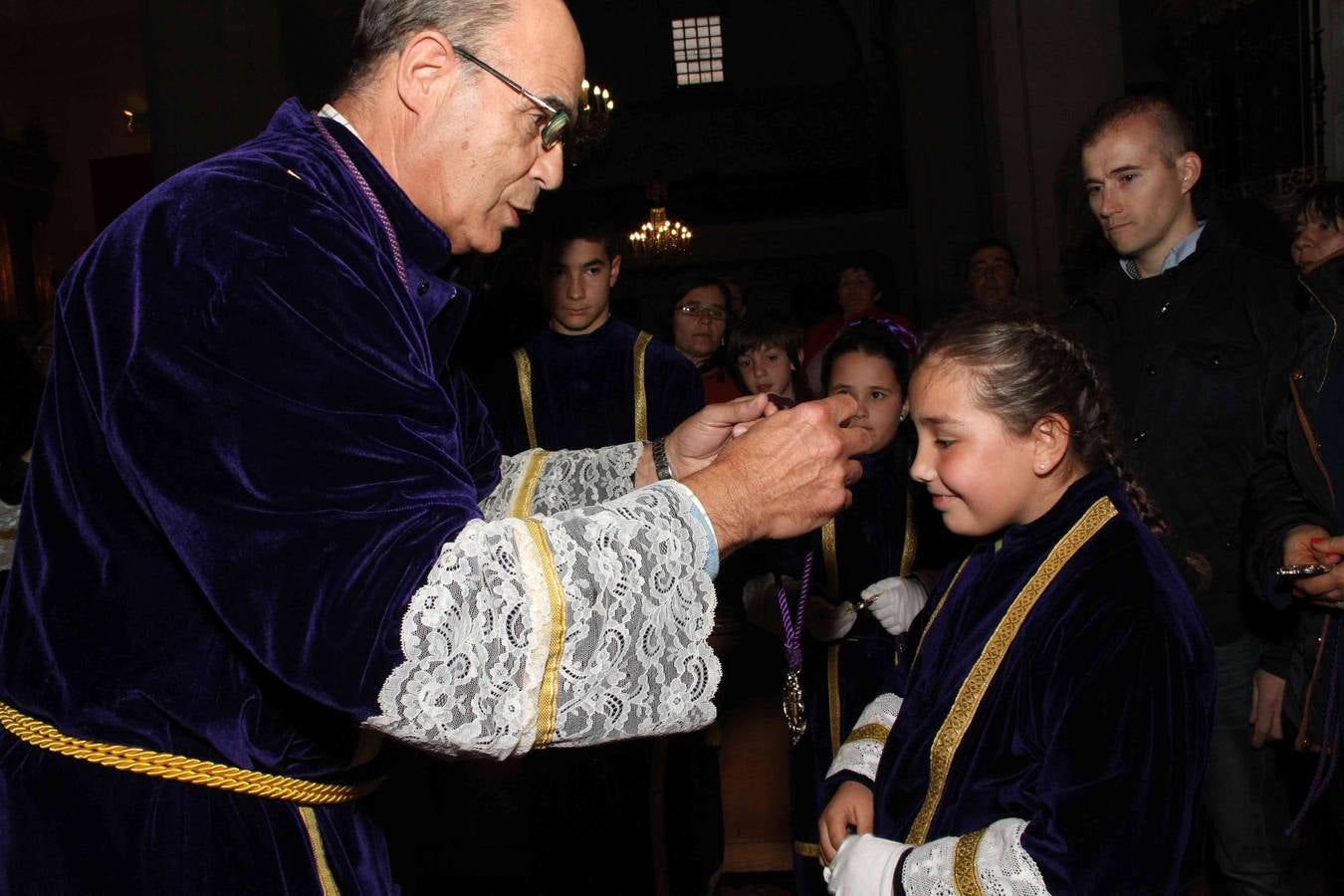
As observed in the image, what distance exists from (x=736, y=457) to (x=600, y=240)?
9.75 ft

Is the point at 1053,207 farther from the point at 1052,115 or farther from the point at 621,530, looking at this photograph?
the point at 621,530

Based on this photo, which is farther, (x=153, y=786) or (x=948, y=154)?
(x=948, y=154)

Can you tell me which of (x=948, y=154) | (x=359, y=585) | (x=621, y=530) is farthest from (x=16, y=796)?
(x=948, y=154)

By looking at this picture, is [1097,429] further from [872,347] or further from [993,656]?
[872,347]

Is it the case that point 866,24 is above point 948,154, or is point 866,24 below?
above

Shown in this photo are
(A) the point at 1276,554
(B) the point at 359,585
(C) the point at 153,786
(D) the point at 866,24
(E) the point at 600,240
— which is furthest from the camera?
(D) the point at 866,24

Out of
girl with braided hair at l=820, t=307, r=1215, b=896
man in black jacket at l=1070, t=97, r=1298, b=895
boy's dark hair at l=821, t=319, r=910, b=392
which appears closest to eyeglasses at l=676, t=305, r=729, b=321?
boy's dark hair at l=821, t=319, r=910, b=392

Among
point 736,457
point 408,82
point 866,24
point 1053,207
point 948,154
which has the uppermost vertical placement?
point 866,24

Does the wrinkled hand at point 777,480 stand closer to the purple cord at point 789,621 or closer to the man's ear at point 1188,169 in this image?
the purple cord at point 789,621

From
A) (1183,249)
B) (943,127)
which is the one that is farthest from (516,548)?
(943,127)

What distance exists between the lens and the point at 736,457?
5.08ft

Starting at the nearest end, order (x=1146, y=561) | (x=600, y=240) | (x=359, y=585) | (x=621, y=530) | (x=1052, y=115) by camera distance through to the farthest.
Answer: (x=359, y=585), (x=621, y=530), (x=1146, y=561), (x=600, y=240), (x=1052, y=115)

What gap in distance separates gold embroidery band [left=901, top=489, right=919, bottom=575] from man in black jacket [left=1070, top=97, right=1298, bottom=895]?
0.72 meters

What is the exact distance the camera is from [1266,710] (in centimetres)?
312
